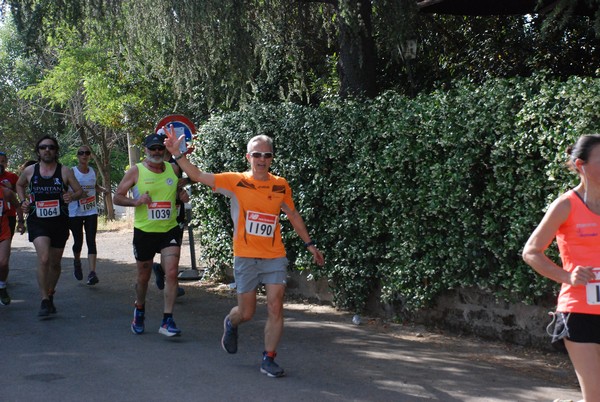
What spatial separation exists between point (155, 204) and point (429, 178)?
2.83 meters

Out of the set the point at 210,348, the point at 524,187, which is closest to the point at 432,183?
the point at 524,187

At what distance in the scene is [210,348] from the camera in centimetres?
788

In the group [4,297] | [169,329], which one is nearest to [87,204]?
[4,297]

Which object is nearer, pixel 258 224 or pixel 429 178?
pixel 258 224

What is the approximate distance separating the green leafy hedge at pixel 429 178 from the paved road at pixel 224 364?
28.2 inches

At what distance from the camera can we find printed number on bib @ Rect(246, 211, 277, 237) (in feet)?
22.3

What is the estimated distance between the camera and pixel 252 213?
22.3 feet

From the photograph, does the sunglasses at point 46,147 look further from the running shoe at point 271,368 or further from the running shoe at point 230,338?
the running shoe at point 271,368

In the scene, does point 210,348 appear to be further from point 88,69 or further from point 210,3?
point 88,69

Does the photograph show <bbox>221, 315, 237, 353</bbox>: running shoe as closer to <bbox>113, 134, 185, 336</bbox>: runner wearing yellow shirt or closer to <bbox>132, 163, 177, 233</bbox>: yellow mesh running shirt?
<bbox>113, 134, 185, 336</bbox>: runner wearing yellow shirt

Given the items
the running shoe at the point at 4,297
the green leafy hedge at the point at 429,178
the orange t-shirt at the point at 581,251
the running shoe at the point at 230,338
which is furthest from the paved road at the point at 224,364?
the orange t-shirt at the point at 581,251

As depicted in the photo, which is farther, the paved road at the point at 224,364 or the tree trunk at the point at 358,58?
the tree trunk at the point at 358,58

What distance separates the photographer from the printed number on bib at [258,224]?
6793 mm

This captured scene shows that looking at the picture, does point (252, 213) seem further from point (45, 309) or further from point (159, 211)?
point (45, 309)
